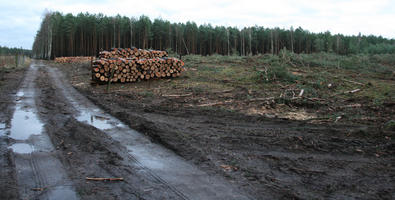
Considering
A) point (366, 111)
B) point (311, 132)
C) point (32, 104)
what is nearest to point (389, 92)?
point (366, 111)

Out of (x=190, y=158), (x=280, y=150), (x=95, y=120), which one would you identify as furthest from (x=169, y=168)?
(x=95, y=120)

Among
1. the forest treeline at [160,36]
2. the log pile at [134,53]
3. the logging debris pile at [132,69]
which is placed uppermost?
the forest treeline at [160,36]

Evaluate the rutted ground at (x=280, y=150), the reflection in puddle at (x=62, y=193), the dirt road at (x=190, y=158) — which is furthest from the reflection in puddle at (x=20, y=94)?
the reflection in puddle at (x=62, y=193)

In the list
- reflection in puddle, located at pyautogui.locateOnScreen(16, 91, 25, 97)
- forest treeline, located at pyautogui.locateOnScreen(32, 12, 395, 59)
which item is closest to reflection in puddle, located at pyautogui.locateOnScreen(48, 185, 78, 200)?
reflection in puddle, located at pyautogui.locateOnScreen(16, 91, 25, 97)

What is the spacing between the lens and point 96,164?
4.24 meters

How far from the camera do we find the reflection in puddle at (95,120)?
6645 mm

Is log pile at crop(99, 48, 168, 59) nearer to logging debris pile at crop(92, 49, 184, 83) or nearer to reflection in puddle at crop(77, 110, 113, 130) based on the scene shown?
logging debris pile at crop(92, 49, 184, 83)

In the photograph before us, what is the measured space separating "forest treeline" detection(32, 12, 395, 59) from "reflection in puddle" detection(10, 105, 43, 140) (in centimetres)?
3831

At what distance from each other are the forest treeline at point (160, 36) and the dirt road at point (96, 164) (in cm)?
4003

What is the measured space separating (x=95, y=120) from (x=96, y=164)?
10.6ft

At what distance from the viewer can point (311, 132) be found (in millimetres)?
5820

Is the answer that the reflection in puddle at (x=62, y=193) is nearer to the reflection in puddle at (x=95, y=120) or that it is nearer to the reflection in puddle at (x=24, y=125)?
the reflection in puddle at (x=24, y=125)

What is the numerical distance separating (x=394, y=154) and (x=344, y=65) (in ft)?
59.1

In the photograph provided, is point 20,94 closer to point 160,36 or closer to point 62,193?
point 62,193
